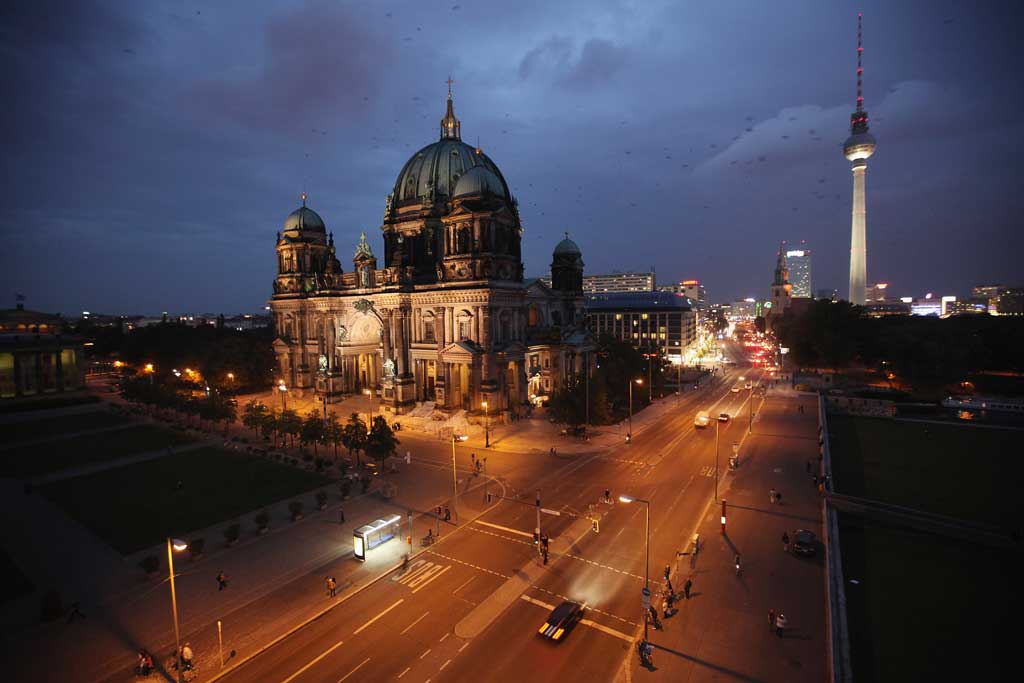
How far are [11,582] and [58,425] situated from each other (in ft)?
177

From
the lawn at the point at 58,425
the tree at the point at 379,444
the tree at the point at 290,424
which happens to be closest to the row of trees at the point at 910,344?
the tree at the point at 379,444

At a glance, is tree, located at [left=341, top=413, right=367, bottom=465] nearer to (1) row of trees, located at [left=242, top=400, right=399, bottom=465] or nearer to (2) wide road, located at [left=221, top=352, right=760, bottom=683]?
(1) row of trees, located at [left=242, top=400, right=399, bottom=465]

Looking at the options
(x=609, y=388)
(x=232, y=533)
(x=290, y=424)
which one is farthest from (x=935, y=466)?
(x=290, y=424)

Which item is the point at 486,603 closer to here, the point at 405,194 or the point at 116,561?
the point at 116,561

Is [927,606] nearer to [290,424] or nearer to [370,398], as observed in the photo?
[290,424]

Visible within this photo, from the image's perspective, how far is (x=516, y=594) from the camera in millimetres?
26281

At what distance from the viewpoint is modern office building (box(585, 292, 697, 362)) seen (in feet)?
460

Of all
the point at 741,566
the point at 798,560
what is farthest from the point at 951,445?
the point at 741,566

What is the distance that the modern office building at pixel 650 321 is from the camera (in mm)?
140125

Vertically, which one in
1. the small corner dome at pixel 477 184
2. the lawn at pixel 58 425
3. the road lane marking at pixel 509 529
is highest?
the small corner dome at pixel 477 184

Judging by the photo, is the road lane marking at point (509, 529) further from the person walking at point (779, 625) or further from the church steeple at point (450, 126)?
the church steeple at point (450, 126)

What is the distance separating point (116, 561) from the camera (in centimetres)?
2992

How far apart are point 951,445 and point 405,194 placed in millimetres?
84140

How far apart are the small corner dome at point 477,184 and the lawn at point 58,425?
60427mm
